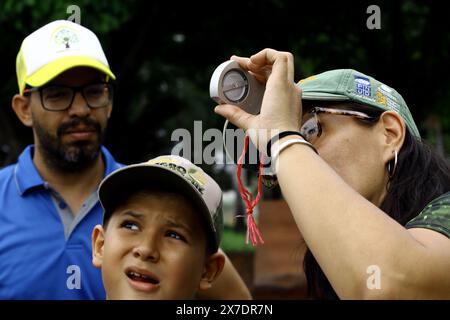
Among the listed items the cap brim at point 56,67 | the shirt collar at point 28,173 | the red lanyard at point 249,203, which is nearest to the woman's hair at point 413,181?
the red lanyard at point 249,203

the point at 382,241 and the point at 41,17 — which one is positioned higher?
the point at 41,17

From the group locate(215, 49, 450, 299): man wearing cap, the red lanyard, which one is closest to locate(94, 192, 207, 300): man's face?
the red lanyard

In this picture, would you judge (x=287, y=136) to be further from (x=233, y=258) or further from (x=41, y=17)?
(x=233, y=258)

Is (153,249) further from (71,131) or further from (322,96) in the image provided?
(71,131)

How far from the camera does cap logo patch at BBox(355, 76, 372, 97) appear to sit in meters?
2.46

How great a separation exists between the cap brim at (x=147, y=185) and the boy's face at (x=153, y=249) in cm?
3

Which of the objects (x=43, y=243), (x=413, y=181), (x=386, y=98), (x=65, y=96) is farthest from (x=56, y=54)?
(x=413, y=181)

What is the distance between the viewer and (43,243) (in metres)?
3.40

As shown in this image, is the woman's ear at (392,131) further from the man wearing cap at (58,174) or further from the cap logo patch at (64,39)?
the cap logo patch at (64,39)

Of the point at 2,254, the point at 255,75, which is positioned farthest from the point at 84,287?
the point at 255,75

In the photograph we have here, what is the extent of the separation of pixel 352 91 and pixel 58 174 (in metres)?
1.73

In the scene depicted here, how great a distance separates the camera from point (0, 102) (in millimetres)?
9320

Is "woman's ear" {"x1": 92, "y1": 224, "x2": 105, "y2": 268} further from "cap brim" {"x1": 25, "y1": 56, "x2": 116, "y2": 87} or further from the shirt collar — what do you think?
"cap brim" {"x1": 25, "y1": 56, "x2": 116, "y2": 87}

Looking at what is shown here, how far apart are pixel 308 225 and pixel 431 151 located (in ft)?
2.57
